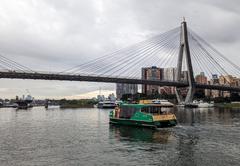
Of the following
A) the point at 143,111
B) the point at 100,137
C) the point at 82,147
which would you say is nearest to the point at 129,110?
the point at 143,111

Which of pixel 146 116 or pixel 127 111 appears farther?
pixel 127 111

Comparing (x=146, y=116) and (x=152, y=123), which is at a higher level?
(x=146, y=116)

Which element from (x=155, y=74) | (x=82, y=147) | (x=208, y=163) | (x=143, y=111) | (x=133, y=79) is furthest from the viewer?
(x=155, y=74)

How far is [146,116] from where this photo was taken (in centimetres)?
4366

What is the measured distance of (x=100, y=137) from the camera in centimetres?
3588

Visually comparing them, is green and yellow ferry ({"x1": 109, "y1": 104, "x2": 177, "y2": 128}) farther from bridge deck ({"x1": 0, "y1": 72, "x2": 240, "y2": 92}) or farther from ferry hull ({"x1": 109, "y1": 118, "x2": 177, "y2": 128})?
bridge deck ({"x1": 0, "y1": 72, "x2": 240, "y2": 92})

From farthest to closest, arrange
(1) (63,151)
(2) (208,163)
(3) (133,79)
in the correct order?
(3) (133,79), (1) (63,151), (2) (208,163)

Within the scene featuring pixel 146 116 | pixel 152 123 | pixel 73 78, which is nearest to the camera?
pixel 152 123

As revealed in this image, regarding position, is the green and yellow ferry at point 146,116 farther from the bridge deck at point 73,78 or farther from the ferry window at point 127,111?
the bridge deck at point 73,78

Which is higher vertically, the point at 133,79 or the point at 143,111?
the point at 133,79

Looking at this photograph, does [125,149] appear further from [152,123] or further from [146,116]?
[146,116]

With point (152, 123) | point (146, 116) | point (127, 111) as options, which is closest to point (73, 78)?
point (127, 111)

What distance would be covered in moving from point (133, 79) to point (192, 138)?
77.0 metres

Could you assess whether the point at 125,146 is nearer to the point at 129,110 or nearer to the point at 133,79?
the point at 129,110
